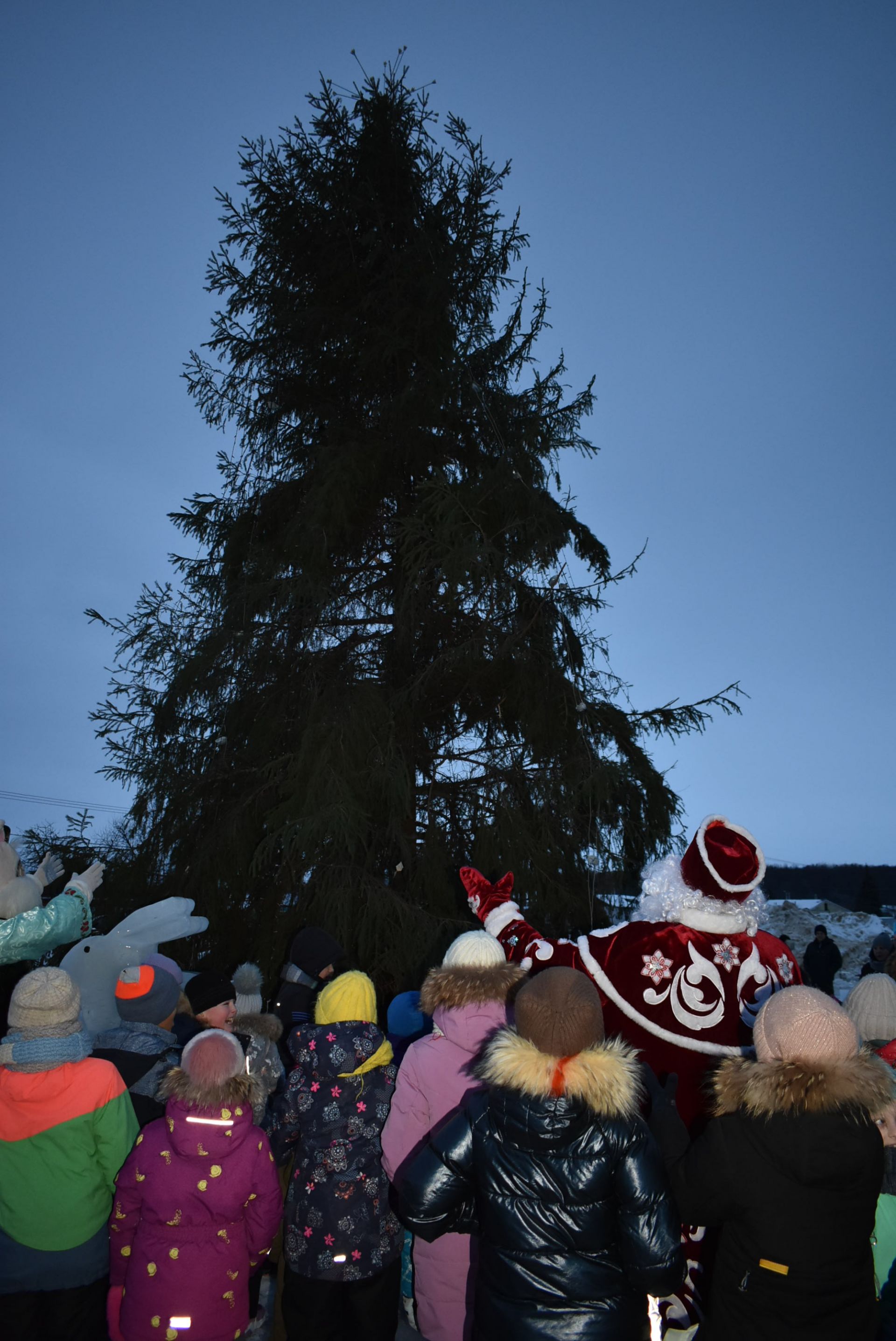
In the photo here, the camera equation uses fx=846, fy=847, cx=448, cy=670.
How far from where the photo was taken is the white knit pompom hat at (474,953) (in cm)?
345

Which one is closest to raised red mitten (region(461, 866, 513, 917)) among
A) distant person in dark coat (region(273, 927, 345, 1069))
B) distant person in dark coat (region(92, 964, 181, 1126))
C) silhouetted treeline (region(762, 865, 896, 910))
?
distant person in dark coat (region(273, 927, 345, 1069))

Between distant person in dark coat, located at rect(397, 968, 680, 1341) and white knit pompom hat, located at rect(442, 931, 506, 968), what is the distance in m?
1.02

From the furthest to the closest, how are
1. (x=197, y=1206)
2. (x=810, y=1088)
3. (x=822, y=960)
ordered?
1. (x=822, y=960)
2. (x=197, y=1206)
3. (x=810, y=1088)

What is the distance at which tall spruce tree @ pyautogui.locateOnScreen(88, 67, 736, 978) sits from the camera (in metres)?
7.17

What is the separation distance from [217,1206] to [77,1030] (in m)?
0.85

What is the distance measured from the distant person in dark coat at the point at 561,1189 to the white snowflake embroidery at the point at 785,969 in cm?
164

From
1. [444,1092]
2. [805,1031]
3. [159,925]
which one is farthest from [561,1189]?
[159,925]

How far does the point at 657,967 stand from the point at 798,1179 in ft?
4.47

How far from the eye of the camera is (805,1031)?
2.38 metres

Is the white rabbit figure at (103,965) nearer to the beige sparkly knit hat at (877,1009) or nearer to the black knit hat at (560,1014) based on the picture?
the black knit hat at (560,1014)

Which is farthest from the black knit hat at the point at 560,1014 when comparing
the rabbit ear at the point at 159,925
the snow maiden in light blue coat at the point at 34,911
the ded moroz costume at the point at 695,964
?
the rabbit ear at the point at 159,925

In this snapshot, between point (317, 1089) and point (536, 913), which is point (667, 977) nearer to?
point (317, 1089)

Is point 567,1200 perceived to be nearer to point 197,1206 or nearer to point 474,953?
point 474,953

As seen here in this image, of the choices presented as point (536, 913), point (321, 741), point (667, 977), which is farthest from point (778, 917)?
point (667, 977)
